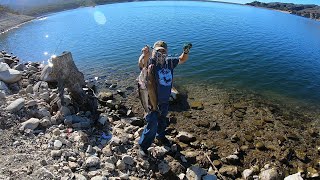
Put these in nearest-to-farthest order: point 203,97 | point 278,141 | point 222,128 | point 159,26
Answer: point 278,141
point 222,128
point 203,97
point 159,26

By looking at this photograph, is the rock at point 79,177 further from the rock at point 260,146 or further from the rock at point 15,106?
the rock at point 260,146

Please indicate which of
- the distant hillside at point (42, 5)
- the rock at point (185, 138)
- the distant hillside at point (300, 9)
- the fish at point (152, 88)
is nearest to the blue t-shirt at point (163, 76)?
the fish at point (152, 88)

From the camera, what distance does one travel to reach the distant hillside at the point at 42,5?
210 feet

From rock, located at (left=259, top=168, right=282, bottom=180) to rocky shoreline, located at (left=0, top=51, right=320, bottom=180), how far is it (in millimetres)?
28

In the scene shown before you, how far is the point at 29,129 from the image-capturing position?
8.79m

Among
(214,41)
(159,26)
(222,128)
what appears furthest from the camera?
(159,26)

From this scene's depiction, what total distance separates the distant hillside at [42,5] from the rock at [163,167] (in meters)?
62.8

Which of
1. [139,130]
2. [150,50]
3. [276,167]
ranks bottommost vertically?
[276,167]

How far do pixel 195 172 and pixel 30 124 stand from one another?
5.31 meters

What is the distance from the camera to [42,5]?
7238 centimetres

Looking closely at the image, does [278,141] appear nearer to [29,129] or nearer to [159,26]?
[29,129]

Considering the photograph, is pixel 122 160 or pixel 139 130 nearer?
pixel 122 160

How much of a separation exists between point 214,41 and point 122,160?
24.4m

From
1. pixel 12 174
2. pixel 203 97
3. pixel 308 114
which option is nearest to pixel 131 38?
pixel 203 97
